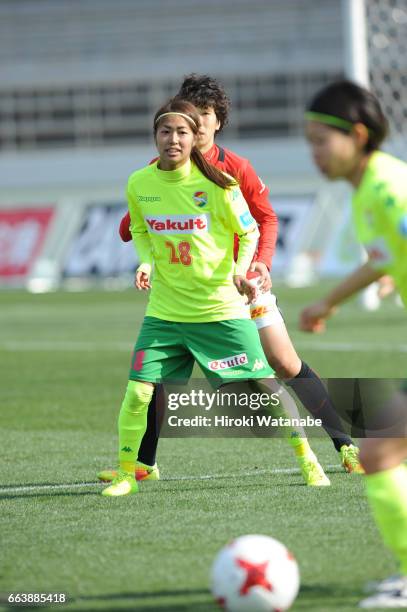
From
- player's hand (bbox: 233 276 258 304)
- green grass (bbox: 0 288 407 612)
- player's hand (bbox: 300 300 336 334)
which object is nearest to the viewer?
player's hand (bbox: 300 300 336 334)

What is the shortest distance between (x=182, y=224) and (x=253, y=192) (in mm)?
411

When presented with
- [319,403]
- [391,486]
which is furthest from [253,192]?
[391,486]

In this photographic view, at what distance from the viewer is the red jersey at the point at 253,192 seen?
6.35 m

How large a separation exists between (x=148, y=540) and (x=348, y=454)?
184 cm

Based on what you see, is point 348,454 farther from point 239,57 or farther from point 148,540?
point 239,57

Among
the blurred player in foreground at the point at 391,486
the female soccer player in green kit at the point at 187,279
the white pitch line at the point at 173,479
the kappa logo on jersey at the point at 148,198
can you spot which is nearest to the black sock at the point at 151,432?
the white pitch line at the point at 173,479

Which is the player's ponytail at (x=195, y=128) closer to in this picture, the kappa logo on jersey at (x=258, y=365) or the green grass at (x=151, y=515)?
the kappa logo on jersey at (x=258, y=365)

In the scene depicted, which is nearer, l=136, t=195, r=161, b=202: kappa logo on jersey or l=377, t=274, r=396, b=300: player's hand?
l=377, t=274, r=396, b=300: player's hand

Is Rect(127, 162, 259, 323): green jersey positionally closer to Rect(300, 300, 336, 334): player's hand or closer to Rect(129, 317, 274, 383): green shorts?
Rect(129, 317, 274, 383): green shorts

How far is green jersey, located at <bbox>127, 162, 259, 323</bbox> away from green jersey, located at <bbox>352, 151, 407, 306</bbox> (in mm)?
2126

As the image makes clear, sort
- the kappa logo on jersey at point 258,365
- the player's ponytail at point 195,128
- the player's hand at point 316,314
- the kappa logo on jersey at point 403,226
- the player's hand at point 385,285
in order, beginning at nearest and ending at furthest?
the kappa logo on jersey at point 403,226, the player's hand at point 316,314, the player's hand at point 385,285, the player's ponytail at point 195,128, the kappa logo on jersey at point 258,365

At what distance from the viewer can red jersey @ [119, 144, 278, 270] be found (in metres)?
6.35

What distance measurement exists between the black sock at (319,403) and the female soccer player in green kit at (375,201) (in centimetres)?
246

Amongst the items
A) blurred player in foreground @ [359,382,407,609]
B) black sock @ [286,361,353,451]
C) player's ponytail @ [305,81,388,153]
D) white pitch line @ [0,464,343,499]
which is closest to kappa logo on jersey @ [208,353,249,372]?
black sock @ [286,361,353,451]
